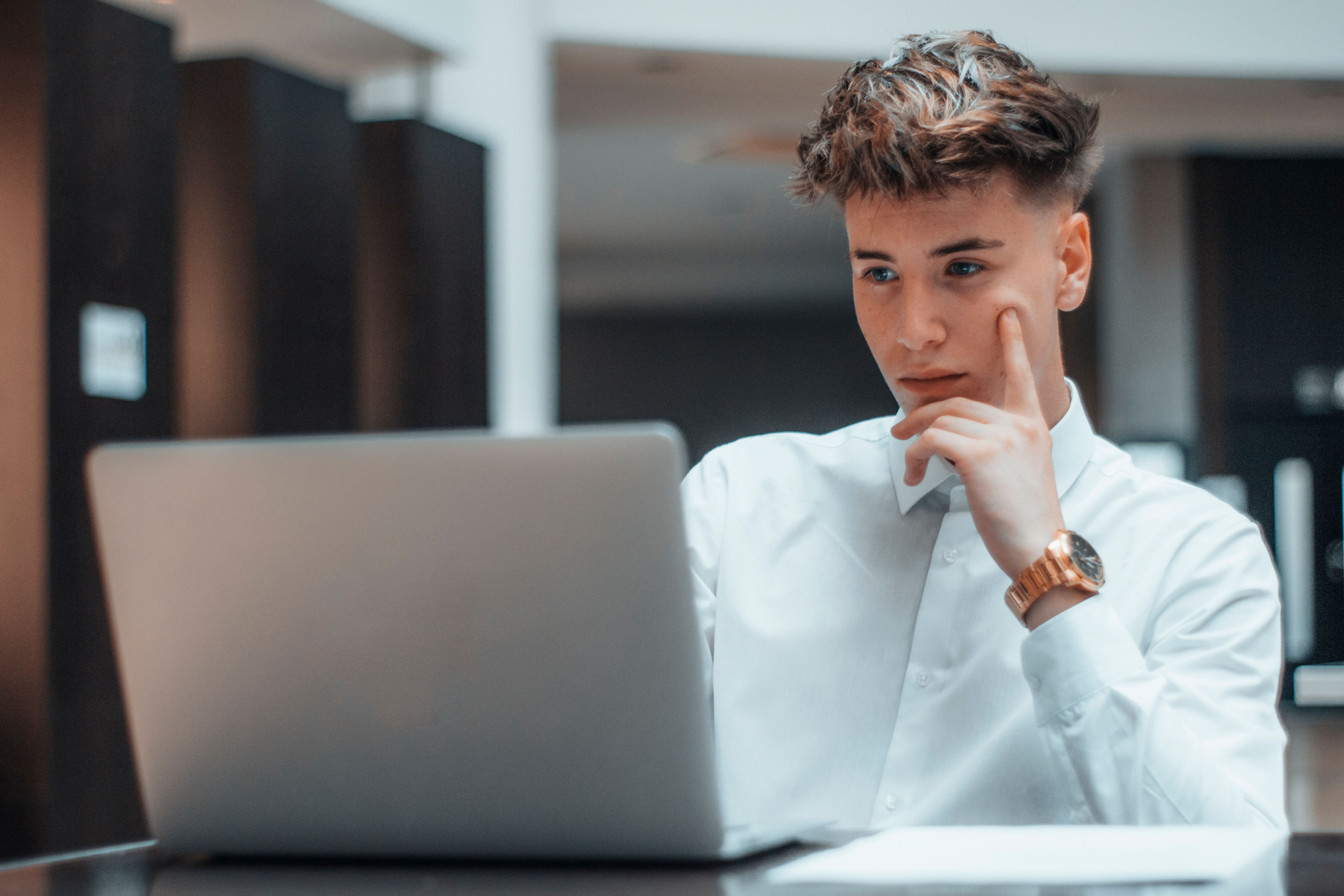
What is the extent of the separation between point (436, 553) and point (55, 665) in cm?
250

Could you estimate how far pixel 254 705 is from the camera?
82 centimetres

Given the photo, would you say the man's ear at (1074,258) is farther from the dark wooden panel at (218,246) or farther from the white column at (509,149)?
the white column at (509,149)

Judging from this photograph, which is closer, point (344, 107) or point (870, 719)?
→ point (870, 719)

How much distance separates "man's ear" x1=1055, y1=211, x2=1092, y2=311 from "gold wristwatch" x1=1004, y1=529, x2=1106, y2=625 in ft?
1.09

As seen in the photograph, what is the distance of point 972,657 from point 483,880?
2.12ft

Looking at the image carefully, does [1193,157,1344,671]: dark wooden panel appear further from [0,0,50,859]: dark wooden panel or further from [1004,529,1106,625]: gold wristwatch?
[1004,529,1106,625]: gold wristwatch

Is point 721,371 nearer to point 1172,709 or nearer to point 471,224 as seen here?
point 471,224

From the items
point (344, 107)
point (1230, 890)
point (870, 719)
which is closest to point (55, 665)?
point (344, 107)

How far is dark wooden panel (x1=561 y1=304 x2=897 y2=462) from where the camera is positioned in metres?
12.4

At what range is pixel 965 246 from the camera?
1.25 meters

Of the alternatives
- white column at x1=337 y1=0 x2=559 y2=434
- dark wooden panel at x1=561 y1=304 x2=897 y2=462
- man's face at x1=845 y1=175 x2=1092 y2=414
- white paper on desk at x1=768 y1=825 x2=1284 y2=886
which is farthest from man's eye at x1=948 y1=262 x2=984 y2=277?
dark wooden panel at x1=561 y1=304 x2=897 y2=462

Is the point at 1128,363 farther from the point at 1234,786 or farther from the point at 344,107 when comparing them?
the point at 1234,786

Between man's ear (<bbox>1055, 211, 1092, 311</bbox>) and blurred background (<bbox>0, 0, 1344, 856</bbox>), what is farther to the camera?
blurred background (<bbox>0, 0, 1344, 856</bbox>)

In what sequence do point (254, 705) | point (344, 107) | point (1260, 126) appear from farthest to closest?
point (1260, 126)
point (344, 107)
point (254, 705)
